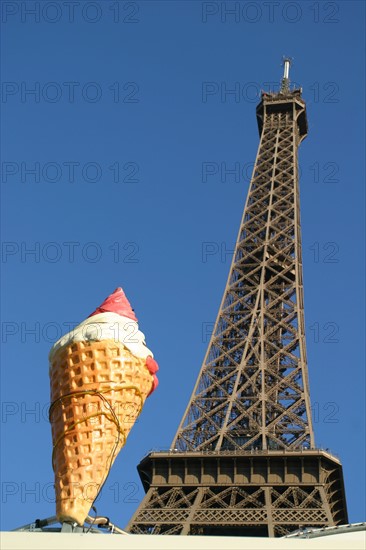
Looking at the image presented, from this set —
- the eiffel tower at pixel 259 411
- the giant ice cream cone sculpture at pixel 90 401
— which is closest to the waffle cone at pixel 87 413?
the giant ice cream cone sculpture at pixel 90 401

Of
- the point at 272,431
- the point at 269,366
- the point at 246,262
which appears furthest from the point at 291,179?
the point at 272,431

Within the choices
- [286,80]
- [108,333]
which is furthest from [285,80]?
[108,333]

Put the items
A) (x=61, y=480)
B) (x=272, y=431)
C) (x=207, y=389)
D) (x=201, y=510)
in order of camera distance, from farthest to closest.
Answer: (x=207, y=389) < (x=272, y=431) < (x=201, y=510) < (x=61, y=480)

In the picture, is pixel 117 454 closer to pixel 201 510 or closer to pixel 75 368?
pixel 75 368

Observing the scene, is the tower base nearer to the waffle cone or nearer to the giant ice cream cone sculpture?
the giant ice cream cone sculpture

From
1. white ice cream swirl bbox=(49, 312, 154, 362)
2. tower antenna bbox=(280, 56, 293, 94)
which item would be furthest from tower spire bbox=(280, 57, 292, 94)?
white ice cream swirl bbox=(49, 312, 154, 362)

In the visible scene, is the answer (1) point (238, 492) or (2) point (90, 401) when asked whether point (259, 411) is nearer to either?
(1) point (238, 492)
